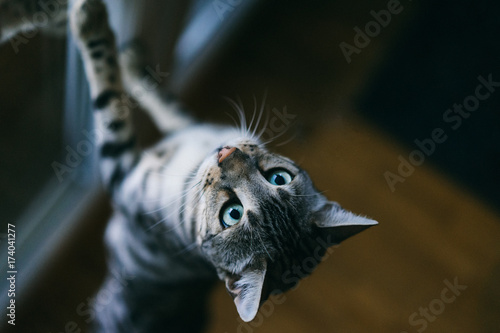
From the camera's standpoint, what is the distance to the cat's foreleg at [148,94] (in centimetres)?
104

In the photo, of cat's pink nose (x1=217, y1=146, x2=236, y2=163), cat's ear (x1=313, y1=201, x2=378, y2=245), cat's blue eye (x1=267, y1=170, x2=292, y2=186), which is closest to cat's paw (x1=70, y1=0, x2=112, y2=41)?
cat's pink nose (x1=217, y1=146, x2=236, y2=163)

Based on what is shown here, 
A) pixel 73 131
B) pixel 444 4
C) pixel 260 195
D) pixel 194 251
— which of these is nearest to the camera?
pixel 260 195

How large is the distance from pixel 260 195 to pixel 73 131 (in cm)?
64

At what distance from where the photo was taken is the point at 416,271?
4.71ft

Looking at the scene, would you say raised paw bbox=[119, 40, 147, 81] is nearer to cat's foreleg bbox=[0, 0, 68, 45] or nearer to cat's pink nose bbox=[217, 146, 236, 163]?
cat's foreleg bbox=[0, 0, 68, 45]

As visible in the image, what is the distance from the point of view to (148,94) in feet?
3.62

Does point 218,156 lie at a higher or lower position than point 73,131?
higher

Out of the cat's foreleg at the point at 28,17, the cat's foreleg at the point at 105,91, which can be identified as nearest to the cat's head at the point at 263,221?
the cat's foreleg at the point at 105,91

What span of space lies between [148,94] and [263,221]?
0.62m

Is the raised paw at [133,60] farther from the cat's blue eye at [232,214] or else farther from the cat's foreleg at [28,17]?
the cat's blue eye at [232,214]

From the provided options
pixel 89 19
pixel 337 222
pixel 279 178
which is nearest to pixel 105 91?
pixel 89 19

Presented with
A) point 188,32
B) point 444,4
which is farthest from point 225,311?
point 444,4

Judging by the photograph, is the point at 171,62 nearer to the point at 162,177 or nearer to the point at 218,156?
the point at 162,177

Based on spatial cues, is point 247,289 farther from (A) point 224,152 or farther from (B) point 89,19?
(B) point 89,19
